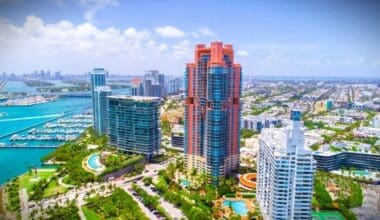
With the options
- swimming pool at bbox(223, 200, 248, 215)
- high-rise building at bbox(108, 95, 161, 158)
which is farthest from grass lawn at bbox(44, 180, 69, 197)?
swimming pool at bbox(223, 200, 248, 215)

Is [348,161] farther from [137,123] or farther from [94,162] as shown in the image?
[94,162]

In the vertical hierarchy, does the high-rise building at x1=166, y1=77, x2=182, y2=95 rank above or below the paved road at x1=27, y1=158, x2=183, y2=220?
above

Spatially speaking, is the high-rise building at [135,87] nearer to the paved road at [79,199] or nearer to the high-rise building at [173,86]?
the high-rise building at [173,86]

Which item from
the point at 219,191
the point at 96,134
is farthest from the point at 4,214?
the point at 96,134

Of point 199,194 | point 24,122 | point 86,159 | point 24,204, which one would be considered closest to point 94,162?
point 86,159

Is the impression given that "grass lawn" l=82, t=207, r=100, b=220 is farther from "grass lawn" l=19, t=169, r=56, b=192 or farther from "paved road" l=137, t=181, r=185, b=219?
"grass lawn" l=19, t=169, r=56, b=192

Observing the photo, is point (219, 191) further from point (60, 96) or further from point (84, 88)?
point (84, 88)
